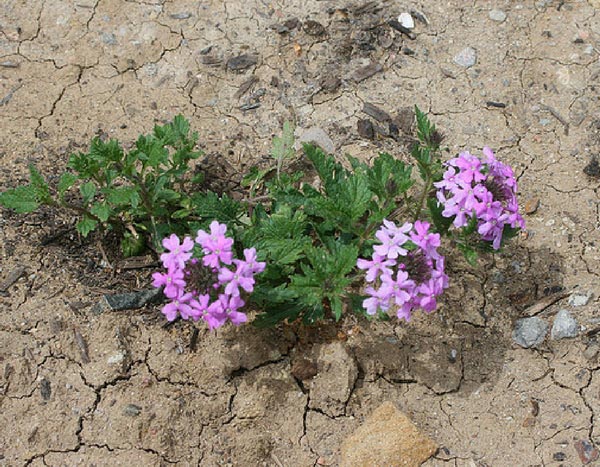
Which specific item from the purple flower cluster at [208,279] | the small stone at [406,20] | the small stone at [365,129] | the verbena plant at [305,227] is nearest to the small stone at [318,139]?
the small stone at [365,129]

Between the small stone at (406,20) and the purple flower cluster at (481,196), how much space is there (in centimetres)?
227

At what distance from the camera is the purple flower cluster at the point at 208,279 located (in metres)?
3.34

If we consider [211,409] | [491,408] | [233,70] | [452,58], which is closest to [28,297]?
[211,409]

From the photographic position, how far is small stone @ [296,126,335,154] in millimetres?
5020

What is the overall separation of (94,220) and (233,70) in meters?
1.91

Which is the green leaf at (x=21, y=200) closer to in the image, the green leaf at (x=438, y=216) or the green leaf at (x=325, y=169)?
the green leaf at (x=325, y=169)

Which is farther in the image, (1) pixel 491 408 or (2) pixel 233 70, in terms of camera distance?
(2) pixel 233 70

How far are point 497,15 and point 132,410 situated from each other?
13.6 feet

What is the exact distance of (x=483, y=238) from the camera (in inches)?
148

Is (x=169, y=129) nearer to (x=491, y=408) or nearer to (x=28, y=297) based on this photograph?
(x=28, y=297)

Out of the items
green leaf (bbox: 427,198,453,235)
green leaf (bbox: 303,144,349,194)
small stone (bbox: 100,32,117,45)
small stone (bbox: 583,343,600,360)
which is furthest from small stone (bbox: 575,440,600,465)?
small stone (bbox: 100,32,117,45)

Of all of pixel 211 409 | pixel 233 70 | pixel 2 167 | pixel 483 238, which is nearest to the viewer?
pixel 483 238

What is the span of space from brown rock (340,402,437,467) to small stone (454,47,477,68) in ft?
9.40

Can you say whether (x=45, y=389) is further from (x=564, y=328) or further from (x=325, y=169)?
(x=564, y=328)
